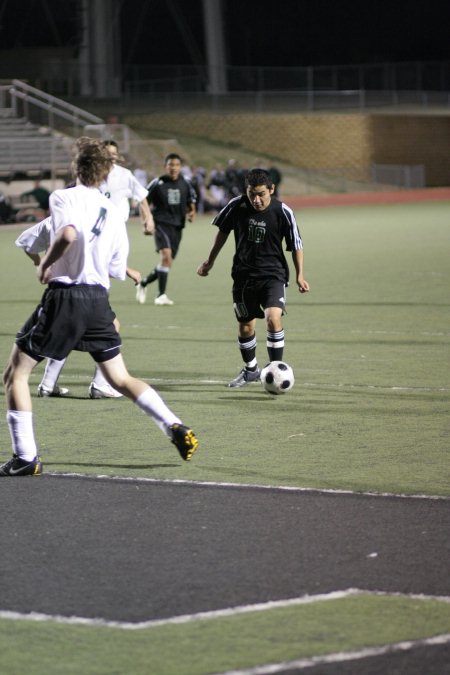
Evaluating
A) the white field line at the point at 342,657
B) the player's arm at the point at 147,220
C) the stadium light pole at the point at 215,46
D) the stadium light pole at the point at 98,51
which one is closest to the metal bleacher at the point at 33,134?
the stadium light pole at the point at 98,51

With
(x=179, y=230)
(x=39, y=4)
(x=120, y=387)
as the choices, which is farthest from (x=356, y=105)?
(x=120, y=387)

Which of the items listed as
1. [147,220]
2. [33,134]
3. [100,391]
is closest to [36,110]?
[33,134]

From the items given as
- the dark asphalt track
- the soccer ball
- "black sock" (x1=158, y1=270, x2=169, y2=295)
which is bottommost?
"black sock" (x1=158, y1=270, x2=169, y2=295)

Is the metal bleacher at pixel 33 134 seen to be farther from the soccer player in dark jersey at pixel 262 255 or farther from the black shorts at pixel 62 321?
the black shorts at pixel 62 321

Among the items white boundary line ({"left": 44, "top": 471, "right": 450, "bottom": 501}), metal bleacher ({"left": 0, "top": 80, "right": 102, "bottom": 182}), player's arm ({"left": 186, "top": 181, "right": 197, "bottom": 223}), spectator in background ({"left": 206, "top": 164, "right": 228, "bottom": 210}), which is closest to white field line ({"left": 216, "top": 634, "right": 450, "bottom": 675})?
white boundary line ({"left": 44, "top": 471, "right": 450, "bottom": 501})

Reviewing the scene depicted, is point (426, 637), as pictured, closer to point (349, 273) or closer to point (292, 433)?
point (292, 433)

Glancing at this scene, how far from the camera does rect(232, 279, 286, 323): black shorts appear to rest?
10.0 metres

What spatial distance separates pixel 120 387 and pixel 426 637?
9.71ft

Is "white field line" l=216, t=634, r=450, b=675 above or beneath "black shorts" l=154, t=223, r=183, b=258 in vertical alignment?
beneath

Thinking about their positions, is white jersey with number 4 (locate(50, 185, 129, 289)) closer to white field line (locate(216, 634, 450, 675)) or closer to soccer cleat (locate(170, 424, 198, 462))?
soccer cleat (locate(170, 424, 198, 462))

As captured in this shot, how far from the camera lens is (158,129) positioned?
171ft

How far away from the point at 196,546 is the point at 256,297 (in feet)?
15.3

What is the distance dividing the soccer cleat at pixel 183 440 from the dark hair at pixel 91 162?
1456 millimetres

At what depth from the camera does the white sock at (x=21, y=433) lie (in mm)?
6988
